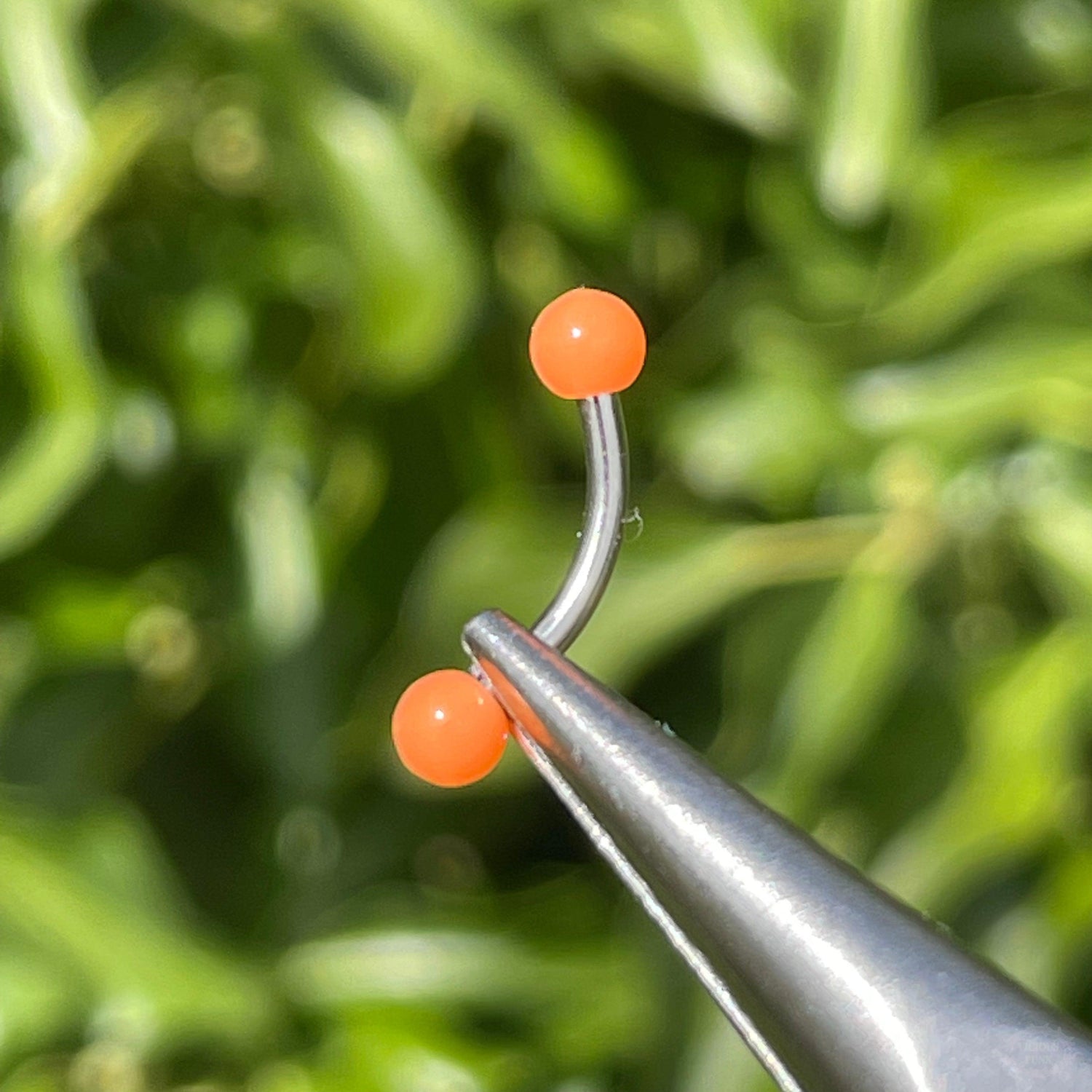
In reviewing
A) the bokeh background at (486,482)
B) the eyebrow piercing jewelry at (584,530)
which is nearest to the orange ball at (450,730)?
the eyebrow piercing jewelry at (584,530)

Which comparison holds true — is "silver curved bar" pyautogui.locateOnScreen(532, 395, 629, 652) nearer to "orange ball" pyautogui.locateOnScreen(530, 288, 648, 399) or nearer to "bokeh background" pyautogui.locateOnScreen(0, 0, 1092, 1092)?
"orange ball" pyautogui.locateOnScreen(530, 288, 648, 399)

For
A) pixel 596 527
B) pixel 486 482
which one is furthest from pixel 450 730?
pixel 486 482

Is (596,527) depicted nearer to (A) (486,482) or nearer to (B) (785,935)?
(B) (785,935)

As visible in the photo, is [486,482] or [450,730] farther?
[486,482]

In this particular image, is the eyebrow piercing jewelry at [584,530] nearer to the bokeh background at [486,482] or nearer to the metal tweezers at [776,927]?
the metal tweezers at [776,927]

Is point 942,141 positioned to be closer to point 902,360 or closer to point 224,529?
point 902,360
